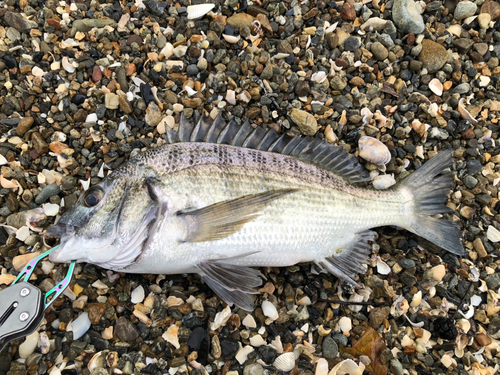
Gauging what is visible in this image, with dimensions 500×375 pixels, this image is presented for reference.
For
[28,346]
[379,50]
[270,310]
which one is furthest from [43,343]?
[379,50]

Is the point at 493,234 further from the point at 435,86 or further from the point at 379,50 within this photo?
the point at 379,50

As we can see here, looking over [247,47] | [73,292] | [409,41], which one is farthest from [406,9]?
[73,292]

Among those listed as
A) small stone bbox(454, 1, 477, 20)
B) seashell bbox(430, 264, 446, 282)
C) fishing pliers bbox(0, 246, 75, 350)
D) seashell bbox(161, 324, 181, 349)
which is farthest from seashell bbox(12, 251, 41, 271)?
small stone bbox(454, 1, 477, 20)

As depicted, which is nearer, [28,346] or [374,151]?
[28,346]

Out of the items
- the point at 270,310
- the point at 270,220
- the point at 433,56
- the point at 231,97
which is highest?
the point at 433,56

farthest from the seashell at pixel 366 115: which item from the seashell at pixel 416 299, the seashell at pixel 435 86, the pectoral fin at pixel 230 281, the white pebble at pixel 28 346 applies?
the white pebble at pixel 28 346

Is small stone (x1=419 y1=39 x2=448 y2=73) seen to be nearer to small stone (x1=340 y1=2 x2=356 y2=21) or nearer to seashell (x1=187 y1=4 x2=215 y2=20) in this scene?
small stone (x1=340 y1=2 x2=356 y2=21)
